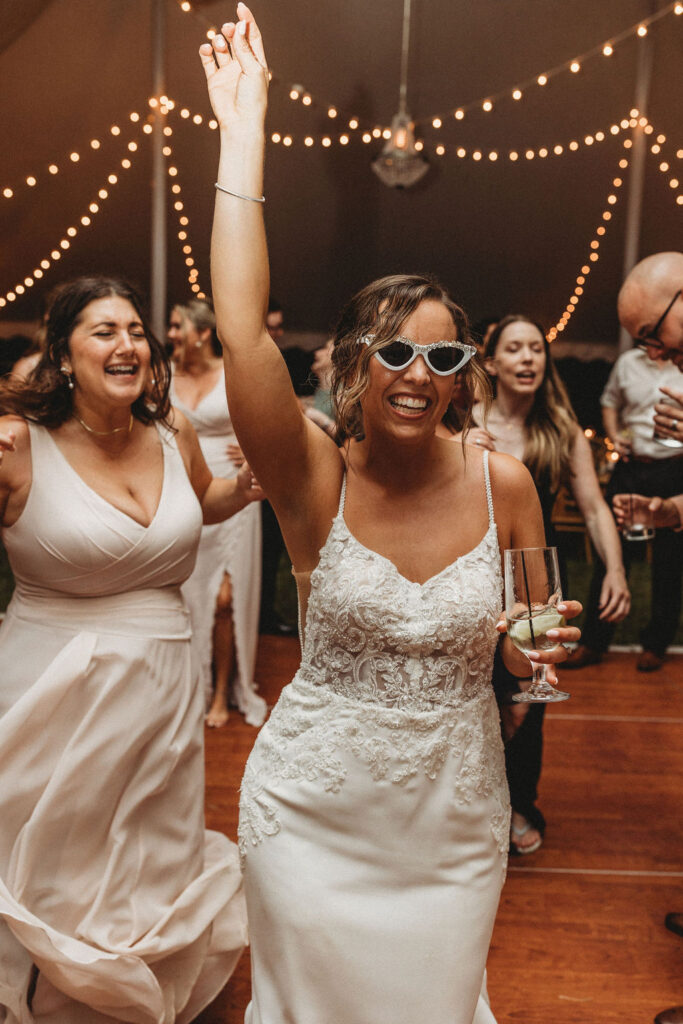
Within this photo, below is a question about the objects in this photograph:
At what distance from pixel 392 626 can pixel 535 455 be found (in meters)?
1.67

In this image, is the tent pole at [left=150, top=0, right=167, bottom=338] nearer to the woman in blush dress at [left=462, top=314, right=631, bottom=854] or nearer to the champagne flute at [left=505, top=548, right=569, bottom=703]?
the woman in blush dress at [left=462, top=314, right=631, bottom=854]

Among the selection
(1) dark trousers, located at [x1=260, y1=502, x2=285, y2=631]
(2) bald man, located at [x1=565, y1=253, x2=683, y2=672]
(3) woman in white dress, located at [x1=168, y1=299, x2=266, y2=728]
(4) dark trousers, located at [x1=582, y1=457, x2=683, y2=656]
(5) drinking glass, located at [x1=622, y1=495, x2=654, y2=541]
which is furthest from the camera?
(1) dark trousers, located at [x1=260, y1=502, x2=285, y2=631]

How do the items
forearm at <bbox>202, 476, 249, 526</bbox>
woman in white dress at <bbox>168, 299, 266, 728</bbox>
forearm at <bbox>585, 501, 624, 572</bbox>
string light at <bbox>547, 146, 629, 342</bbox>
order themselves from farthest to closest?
string light at <bbox>547, 146, 629, 342</bbox> < woman in white dress at <bbox>168, 299, 266, 728</bbox> < forearm at <bbox>585, 501, 624, 572</bbox> < forearm at <bbox>202, 476, 249, 526</bbox>

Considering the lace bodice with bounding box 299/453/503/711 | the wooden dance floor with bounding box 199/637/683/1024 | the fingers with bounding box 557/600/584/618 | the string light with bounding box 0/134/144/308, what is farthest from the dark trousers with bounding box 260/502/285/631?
the fingers with bounding box 557/600/584/618

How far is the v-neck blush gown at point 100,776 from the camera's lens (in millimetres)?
2023

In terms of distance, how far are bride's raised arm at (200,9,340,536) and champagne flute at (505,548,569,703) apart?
40 centimetres

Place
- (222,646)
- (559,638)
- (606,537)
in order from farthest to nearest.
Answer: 1. (222,646)
2. (606,537)
3. (559,638)

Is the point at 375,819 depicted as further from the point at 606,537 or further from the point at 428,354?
the point at 606,537

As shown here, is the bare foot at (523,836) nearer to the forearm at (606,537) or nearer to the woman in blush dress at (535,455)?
the woman in blush dress at (535,455)

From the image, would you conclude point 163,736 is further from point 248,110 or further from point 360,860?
point 248,110

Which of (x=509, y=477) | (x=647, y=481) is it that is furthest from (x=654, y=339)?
(x=647, y=481)

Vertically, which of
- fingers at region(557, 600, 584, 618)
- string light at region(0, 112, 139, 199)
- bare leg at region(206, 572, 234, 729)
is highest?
string light at region(0, 112, 139, 199)

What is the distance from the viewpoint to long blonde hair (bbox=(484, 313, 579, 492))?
300 centimetres

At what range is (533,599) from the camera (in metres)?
1.42
